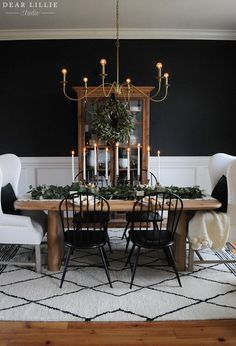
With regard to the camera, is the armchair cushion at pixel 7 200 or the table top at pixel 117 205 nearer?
the table top at pixel 117 205

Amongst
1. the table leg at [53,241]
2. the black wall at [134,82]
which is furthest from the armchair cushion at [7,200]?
the black wall at [134,82]

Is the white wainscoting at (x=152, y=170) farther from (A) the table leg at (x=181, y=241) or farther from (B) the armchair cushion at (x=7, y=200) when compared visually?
(A) the table leg at (x=181, y=241)

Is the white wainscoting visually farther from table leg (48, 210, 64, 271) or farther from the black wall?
table leg (48, 210, 64, 271)

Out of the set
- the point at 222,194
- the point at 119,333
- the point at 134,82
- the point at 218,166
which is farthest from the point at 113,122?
the point at 119,333

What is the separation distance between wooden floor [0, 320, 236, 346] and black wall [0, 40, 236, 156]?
3.18 m

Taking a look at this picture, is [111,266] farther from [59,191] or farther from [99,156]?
[99,156]

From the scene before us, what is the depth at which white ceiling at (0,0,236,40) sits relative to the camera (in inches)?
155

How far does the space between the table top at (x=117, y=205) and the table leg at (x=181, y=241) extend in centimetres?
20

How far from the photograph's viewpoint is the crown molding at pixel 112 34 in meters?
4.86

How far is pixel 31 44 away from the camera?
495 centimetres

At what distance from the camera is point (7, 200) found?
334 centimetres

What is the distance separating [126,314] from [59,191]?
1.48 m

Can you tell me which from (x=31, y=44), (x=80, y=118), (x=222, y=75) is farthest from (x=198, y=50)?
(x=31, y=44)

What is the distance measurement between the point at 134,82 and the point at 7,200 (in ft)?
9.23
